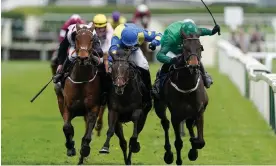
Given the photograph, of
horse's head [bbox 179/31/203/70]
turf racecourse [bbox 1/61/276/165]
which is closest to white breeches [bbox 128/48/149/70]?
horse's head [bbox 179/31/203/70]

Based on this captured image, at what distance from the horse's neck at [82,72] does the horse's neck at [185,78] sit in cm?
102

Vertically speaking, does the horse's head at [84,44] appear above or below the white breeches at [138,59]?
above

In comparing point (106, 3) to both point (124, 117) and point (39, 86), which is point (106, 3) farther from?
point (124, 117)

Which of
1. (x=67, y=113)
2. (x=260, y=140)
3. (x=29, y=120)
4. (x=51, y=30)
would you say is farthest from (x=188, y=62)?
(x=51, y=30)

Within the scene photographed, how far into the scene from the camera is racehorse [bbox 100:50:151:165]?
1203 cm

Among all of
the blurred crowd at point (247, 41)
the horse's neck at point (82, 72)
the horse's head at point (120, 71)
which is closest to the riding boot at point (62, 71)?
the horse's neck at point (82, 72)

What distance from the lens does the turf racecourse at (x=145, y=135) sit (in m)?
13.8

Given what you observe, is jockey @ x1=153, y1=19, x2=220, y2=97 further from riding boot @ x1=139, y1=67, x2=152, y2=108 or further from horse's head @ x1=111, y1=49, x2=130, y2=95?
horse's head @ x1=111, y1=49, x2=130, y2=95

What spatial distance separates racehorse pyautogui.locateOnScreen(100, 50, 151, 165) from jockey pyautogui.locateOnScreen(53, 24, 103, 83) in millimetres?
524

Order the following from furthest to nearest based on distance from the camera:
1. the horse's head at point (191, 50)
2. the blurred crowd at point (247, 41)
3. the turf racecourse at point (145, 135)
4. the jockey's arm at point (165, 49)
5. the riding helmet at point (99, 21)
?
the blurred crowd at point (247, 41) → the riding helmet at point (99, 21) → the turf racecourse at point (145, 135) → the jockey's arm at point (165, 49) → the horse's head at point (191, 50)

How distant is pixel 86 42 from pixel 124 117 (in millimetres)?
979

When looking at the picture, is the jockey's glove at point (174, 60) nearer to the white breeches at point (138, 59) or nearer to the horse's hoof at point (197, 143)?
the white breeches at point (138, 59)

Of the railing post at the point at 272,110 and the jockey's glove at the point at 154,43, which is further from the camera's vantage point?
the railing post at the point at 272,110

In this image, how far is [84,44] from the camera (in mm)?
12195
